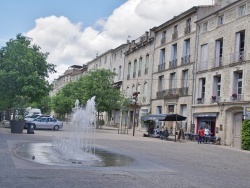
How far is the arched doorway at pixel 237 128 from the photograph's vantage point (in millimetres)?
29375

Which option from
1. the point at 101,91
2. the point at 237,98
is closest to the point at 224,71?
the point at 237,98

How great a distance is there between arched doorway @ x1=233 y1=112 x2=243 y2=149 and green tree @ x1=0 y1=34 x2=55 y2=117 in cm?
1753

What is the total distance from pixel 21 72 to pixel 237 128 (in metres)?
19.3

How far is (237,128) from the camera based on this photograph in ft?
97.7

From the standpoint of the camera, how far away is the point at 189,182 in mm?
9555

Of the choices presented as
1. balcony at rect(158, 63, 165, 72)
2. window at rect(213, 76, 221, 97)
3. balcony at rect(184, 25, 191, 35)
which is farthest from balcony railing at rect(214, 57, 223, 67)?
balcony at rect(158, 63, 165, 72)

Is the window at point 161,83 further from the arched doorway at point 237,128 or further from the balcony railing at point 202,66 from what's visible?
the arched doorway at point 237,128

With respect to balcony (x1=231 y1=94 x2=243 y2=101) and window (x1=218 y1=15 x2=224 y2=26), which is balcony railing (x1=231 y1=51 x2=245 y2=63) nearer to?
balcony (x1=231 y1=94 x2=243 y2=101)

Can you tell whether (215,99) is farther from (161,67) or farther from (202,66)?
(161,67)

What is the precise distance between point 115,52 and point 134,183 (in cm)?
5539

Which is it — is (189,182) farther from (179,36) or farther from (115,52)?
(115,52)

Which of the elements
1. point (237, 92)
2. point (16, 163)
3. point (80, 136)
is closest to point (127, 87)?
point (237, 92)

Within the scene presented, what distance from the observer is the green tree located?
34250mm

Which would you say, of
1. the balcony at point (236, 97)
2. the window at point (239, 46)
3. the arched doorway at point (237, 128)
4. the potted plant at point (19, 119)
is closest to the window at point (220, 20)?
the window at point (239, 46)
